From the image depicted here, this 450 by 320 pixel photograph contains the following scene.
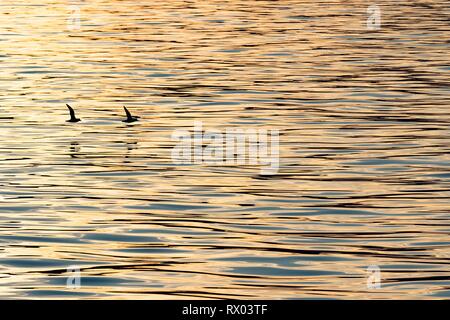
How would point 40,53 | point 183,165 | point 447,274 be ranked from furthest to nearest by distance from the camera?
1. point 40,53
2. point 183,165
3. point 447,274

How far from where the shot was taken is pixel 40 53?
1820 inches

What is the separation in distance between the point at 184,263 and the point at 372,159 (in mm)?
8131

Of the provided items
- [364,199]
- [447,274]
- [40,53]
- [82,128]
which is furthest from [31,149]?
[40,53]

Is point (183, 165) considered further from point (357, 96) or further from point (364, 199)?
point (357, 96)

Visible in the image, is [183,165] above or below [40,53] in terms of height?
below

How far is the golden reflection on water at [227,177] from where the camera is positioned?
14.4 metres

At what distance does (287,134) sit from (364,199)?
6.97 m

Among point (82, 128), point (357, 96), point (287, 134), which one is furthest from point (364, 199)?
point (357, 96)

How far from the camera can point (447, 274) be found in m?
14.2

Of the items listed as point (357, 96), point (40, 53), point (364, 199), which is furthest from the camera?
point (40, 53)

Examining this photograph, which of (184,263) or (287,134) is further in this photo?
(287,134)

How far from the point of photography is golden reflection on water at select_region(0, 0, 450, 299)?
567 inches

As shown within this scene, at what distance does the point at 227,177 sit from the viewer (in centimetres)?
2070
